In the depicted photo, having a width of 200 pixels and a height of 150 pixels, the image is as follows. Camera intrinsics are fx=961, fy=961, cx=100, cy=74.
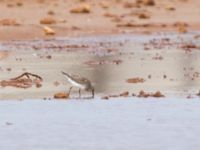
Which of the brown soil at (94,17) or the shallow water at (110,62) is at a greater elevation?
the brown soil at (94,17)

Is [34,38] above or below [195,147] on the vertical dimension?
above

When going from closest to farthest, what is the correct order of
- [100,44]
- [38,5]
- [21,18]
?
[100,44], [21,18], [38,5]

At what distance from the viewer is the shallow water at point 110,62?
46.8 feet

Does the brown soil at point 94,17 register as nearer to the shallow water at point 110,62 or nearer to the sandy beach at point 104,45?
the sandy beach at point 104,45

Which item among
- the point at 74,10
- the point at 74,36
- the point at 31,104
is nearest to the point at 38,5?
the point at 74,10

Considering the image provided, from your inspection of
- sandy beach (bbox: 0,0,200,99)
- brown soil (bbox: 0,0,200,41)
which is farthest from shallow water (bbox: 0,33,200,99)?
brown soil (bbox: 0,0,200,41)

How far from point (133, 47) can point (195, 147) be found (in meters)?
12.0

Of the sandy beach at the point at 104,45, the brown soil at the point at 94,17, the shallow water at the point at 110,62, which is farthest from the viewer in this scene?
the brown soil at the point at 94,17

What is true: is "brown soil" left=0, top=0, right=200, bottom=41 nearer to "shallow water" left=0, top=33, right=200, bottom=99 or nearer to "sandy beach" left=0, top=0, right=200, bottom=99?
"sandy beach" left=0, top=0, right=200, bottom=99

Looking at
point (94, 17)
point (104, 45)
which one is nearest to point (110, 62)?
point (104, 45)

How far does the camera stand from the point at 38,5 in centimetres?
3158

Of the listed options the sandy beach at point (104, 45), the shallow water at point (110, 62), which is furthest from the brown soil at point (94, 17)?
the shallow water at point (110, 62)

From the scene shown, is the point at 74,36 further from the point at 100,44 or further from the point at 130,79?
the point at 130,79

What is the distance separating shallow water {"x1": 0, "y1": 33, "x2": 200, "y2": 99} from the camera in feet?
46.8
